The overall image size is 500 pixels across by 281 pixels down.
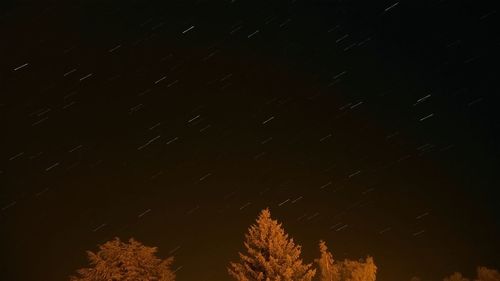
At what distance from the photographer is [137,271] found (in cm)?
2653

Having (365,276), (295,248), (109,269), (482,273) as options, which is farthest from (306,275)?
(482,273)

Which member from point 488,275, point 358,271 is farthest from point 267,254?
point 488,275

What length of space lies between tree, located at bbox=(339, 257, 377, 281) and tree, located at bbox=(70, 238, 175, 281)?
49.3ft

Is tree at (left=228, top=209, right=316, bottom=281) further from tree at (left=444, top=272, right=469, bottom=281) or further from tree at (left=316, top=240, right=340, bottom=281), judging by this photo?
tree at (left=444, top=272, right=469, bottom=281)

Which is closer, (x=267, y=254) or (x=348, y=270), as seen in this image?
(x=267, y=254)

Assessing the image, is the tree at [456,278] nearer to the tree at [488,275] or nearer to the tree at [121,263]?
the tree at [488,275]

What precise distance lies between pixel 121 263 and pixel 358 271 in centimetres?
1734

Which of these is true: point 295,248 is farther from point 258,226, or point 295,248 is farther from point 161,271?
point 161,271

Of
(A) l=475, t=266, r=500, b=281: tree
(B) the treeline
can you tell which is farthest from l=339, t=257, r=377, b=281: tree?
(A) l=475, t=266, r=500, b=281: tree

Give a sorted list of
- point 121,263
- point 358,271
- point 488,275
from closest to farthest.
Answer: point 121,263 < point 358,271 < point 488,275

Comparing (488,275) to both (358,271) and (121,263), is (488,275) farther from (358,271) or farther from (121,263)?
(121,263)

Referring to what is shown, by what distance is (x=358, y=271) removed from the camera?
126 feet

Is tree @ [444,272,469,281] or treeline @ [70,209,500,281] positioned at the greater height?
treeline @ [70,209,500,281]

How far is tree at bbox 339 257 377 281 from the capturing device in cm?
3762
